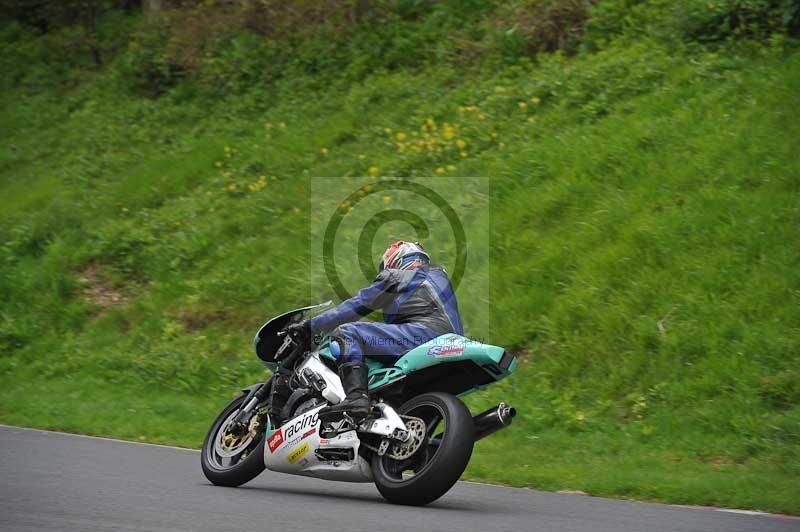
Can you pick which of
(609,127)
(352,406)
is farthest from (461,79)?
(352,406)

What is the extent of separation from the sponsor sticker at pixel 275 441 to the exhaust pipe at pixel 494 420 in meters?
1.59

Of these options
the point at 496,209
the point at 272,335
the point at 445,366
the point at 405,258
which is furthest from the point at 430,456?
the point at 496,209

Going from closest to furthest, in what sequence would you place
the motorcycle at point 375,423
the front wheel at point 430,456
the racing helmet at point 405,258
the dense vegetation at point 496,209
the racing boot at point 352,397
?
the front wheel at point 430,456
the motorcycle at point 375,423
the racing boot at point 352,397
the racing helmet at point 405,258
the dense vegetation at point 496,209

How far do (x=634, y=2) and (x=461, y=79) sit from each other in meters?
3.46

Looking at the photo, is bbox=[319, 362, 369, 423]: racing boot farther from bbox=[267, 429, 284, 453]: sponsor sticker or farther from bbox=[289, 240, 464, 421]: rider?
bbox=[267, 429, 284, 453]: sponsor sticker

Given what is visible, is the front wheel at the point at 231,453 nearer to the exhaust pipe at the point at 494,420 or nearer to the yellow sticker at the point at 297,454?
the yellow sticker at the point at 297,454

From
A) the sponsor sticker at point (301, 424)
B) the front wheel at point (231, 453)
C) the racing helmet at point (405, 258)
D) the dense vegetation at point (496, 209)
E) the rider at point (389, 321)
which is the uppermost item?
the racing helmet at point (405, 258)

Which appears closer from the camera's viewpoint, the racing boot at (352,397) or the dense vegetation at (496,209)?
the racing boot at (352,397)

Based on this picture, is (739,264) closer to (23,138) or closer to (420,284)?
(420,284)

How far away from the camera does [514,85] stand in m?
17.4

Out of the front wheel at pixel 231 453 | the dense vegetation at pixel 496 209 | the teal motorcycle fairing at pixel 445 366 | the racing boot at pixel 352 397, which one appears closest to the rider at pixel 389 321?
the racing boot at pixel 352 397

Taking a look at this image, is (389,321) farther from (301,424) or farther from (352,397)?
(301,424)

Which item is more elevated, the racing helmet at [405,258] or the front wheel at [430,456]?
the racing helmet at [405,258]

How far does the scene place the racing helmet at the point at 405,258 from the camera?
7.62 meters
